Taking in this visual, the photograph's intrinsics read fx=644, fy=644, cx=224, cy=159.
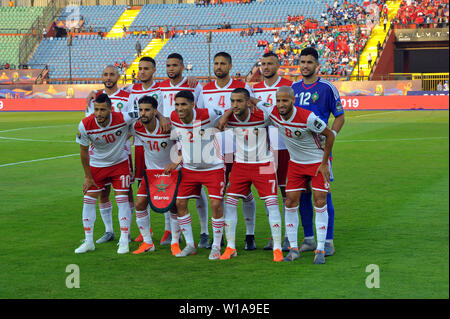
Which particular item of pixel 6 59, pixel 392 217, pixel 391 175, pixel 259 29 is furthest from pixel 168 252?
pixel 6 59

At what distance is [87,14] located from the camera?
61031 mm

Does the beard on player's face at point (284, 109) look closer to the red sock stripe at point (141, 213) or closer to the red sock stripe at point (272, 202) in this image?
the red sock stripe at point (272, 202)

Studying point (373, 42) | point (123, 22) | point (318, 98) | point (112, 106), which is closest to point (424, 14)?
point (373, 42)

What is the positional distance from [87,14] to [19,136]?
38986 mm

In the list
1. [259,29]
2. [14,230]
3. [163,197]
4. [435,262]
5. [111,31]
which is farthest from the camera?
[111,31]

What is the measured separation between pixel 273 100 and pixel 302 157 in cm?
115

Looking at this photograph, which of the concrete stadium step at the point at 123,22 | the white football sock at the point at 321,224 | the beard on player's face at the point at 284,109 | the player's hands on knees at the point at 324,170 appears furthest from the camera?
the concrete stadium step at the point at 123,22

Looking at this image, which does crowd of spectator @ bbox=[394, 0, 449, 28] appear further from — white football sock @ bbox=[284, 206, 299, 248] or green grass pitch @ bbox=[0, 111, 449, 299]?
white football sock @ bbox=[284, 206, 299, 248]

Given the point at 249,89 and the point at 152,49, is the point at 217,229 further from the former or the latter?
the point at 152,49

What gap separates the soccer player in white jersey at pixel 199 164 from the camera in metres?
7.05

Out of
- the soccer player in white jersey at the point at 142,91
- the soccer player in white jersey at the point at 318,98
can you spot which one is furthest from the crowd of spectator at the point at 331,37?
the soccer player in white jersey at the point at 318,98

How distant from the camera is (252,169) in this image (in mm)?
7004

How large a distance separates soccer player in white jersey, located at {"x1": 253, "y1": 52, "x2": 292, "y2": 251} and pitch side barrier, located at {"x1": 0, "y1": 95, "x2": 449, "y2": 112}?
2614cm

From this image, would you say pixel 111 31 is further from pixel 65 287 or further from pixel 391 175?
pixel 65 287
